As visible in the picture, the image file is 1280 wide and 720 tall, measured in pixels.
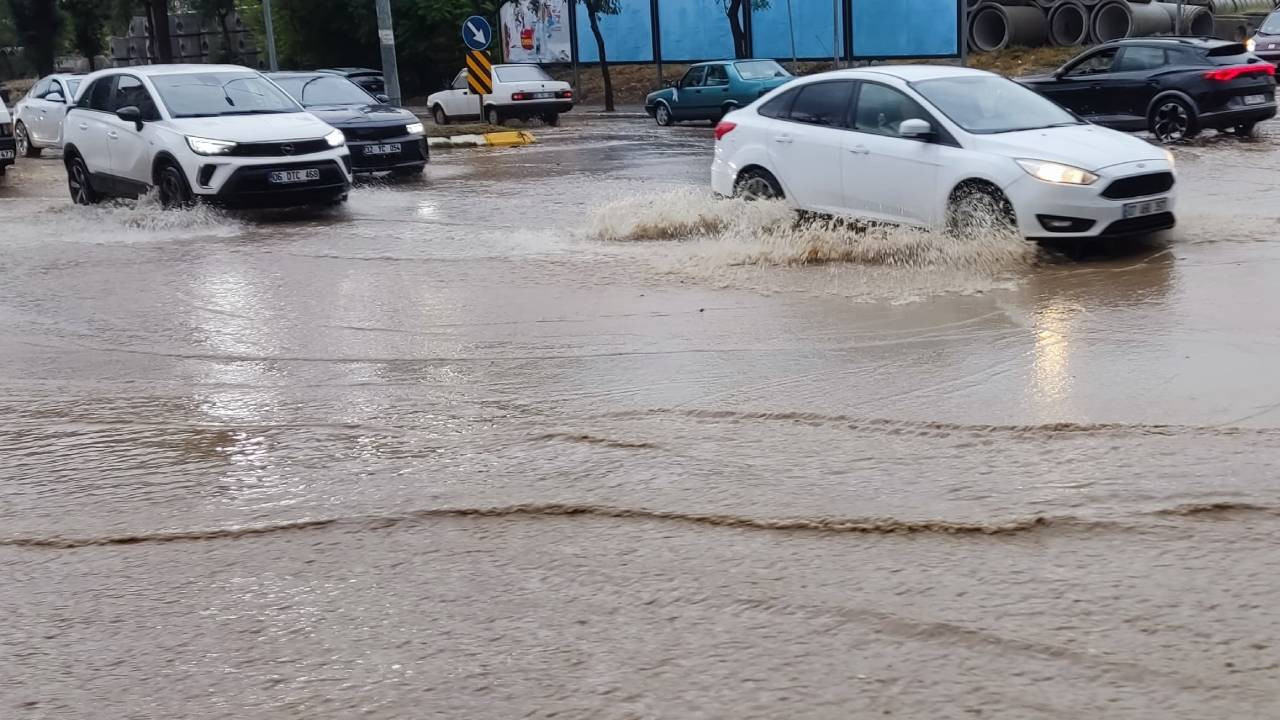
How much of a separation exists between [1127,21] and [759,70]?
12315 millimetres

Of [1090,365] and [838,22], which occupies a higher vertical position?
[838,22]

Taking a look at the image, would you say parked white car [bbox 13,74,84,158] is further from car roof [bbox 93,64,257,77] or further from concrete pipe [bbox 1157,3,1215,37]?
concrete pipe [bbox 1157,3,1215,37]

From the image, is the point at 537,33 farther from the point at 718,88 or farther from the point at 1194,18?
the point at 1194,18

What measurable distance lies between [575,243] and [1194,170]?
7821 millimetres

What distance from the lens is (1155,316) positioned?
8.23m

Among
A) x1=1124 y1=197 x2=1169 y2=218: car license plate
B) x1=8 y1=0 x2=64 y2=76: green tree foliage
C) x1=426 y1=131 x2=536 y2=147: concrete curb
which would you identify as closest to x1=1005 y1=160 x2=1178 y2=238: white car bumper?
x1=1124 y1=197 x2=1169 y2=218: car license plate

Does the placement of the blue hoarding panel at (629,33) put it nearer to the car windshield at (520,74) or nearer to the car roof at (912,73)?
the car windshield at (520,74)

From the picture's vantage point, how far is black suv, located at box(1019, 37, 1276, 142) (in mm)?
18281

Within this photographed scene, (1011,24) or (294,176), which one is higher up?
(1011,24)

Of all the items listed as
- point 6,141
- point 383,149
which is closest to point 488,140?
point 383,149

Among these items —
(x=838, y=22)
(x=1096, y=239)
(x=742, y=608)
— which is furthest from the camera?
(x=838, y=22)

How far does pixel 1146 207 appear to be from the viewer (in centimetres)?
1013

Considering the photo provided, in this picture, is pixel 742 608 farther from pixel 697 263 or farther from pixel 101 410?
pixel 697 263

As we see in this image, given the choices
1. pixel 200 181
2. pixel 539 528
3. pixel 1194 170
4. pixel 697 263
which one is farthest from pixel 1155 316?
pixel 200 181
